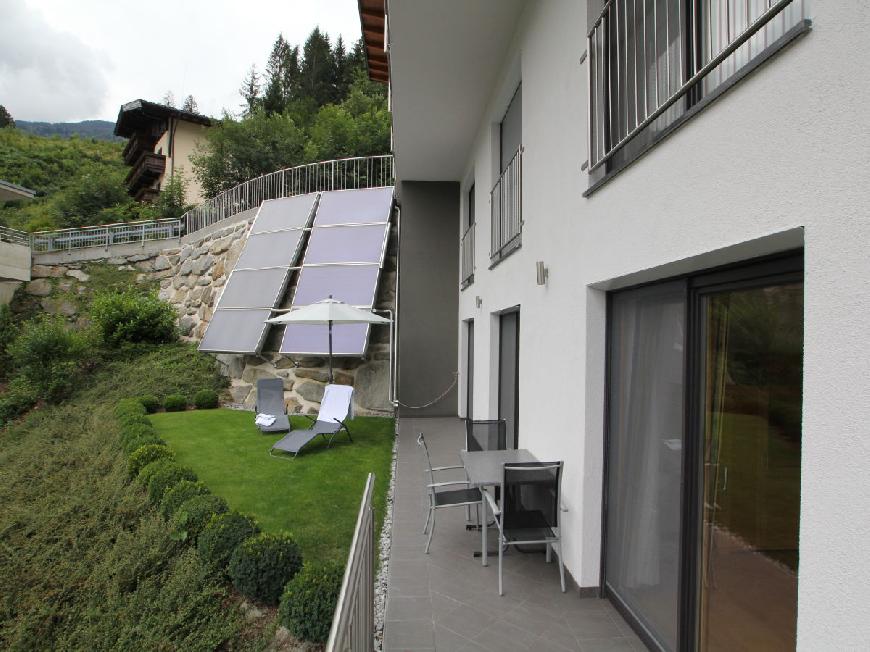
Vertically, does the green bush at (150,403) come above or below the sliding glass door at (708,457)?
below

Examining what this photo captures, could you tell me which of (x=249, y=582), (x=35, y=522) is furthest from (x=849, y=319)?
(x=35, y=522)

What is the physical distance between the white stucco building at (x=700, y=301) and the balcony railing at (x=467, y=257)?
4.12m

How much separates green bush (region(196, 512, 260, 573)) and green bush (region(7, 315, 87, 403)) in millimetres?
10564

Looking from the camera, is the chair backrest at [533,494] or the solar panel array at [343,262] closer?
the chair backrest at [533,494]

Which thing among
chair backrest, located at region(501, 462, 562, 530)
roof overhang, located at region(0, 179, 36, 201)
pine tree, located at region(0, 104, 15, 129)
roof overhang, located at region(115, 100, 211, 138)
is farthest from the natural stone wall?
pine tree, located at region(0, 104, 15, 129)

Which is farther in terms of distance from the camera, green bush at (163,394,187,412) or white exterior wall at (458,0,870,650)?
green bush at (163,394,187,412)

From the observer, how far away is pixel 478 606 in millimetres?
3965

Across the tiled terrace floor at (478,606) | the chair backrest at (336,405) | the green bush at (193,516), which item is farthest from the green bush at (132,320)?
the tiled terrace floor at (478,606)

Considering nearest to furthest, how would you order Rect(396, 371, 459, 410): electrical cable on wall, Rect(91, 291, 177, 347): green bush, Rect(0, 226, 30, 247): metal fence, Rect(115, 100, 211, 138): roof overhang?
Rect(396, 371, 459, 410): electrical cable on wall < Rect(91, 291, 177, 347): green bush < Rect(0, 226, 30, 247): metal fence < Rect(115, 100, 211, 138): roof overhang

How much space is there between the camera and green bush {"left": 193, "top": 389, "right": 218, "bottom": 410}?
39.9 ft

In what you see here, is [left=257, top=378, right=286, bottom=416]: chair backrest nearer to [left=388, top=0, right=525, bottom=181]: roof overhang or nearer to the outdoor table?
[left=388, top=0, right=525, bottom=181]: roof overhang

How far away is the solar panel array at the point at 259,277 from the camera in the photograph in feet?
42.0

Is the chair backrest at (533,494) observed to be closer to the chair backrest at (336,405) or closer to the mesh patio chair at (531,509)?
the mesh patio chair at (531,509)

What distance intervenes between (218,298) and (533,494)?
42.1 feet
